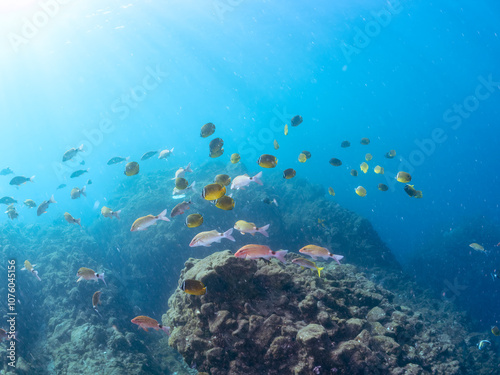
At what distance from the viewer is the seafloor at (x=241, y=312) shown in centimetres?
395

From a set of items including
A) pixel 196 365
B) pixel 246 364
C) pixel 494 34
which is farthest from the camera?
pixel 494 34

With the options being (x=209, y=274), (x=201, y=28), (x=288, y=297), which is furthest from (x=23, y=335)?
(x=201, y=28)

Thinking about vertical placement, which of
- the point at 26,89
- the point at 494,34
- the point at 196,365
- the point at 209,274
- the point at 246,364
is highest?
the point at 494,34

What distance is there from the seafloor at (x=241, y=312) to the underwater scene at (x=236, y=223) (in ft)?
0.15

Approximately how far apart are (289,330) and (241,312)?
0.87 meters

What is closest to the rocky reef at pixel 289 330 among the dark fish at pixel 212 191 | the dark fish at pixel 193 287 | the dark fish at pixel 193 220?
the dark fish at pixel 193 287

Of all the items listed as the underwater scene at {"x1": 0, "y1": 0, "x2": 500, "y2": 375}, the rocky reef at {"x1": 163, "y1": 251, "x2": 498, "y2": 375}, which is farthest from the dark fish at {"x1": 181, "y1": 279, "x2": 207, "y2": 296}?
the rocky reef at {"x1": 163, "y1": 251, "x2": 498, "y2": 375}

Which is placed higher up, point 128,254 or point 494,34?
point 494,34

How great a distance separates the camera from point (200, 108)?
12712 cm

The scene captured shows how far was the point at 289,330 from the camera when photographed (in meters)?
3.92

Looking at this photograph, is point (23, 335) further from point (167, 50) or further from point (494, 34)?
point (494, 34)

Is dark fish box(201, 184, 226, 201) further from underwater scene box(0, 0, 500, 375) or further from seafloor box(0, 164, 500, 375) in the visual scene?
seafloor box(0, 164, 500, 375)

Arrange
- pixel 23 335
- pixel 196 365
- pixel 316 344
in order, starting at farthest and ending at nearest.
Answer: pixel 23 335, pixel 196 365, pixel 316 344

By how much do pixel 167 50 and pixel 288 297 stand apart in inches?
2144
